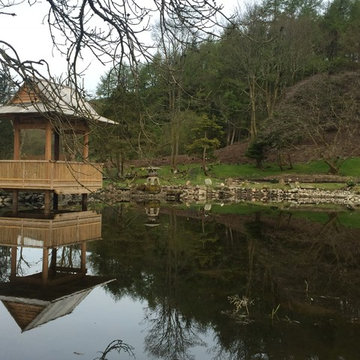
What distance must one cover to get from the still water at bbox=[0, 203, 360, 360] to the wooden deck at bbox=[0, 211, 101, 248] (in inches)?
2.1

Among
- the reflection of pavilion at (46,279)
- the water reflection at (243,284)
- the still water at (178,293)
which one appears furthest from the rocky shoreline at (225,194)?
the still water at (178,293)

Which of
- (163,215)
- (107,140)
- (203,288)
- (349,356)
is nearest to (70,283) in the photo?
(203,288)

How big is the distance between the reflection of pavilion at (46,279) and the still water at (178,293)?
2 cm

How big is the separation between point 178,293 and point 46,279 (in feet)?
7.68

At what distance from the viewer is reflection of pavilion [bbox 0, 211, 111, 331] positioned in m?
6.48

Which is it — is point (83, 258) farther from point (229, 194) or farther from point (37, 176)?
point (229, 194)

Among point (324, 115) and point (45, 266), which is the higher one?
point (324, 115)

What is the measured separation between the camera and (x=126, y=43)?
3676 millimetres

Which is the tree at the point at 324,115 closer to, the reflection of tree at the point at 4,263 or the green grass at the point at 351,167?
the green grass at the point at 351,167

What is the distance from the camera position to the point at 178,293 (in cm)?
746

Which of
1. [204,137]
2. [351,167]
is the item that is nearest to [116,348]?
[204,137]

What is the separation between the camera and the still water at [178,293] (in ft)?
17.8

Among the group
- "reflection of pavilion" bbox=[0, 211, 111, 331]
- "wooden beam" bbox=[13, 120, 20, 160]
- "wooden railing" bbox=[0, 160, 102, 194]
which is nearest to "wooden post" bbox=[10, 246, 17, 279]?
"reflection of pavilion" bbox=[0, 211, 111, 331]

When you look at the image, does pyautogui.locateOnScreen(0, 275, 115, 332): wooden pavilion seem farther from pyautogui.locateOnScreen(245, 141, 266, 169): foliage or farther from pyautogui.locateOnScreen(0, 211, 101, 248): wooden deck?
pyautogui.locateOnScreen(245, 141, 266, 169): foliage
